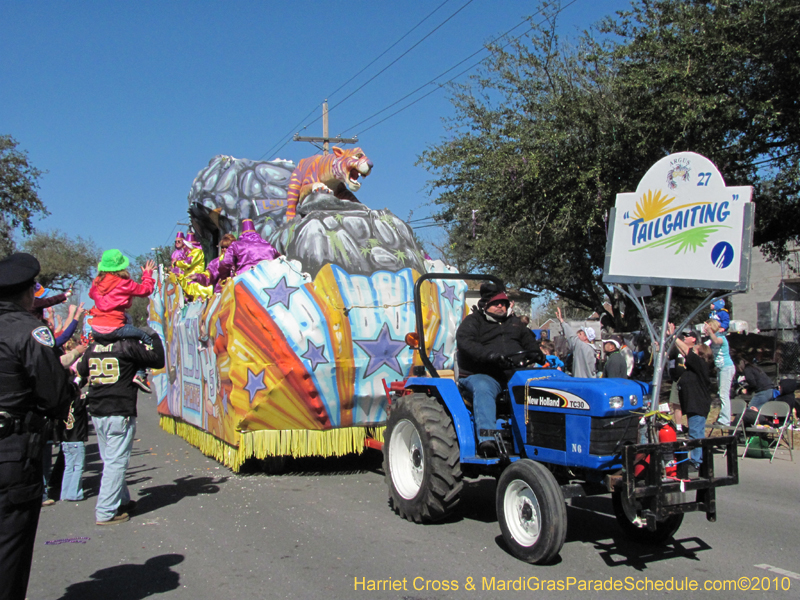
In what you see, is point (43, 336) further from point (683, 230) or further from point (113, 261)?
point (683, 230)

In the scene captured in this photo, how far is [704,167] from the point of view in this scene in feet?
24.9

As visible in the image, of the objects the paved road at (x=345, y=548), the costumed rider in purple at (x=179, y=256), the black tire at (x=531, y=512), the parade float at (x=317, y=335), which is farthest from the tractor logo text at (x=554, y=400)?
the costumed rider in purple at (x=179, y=256)

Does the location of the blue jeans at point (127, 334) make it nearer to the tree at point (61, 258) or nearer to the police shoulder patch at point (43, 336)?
the police shoulder patch at point (43, 336)

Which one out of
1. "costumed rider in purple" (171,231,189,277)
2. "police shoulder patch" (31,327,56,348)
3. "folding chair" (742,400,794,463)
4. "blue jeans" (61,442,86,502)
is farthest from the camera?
"costumed rider in purple" (171,231,189,277)

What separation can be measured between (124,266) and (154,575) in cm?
292

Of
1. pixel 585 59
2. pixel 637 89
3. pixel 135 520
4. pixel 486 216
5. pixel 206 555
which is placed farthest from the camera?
pixel 486 216

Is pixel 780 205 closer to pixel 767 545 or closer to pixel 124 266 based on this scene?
pixel 767 545

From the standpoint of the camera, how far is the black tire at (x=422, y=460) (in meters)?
5.16

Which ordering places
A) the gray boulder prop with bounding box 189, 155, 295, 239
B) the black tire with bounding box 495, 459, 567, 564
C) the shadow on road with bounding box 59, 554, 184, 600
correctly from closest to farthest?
the shadow on road with bounding box 59, 554, 184, 600 → the black tire with bounding box 495, 459, 567, 564 → the gray boulder prop with bounding box 189, 155, 295, 239

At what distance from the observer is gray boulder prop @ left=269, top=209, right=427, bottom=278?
7.52 metres

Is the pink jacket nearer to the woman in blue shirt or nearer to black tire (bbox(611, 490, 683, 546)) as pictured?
black tire (bbox(611, 490, 683, 546))

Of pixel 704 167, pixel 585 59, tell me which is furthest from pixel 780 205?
pixel 704 167

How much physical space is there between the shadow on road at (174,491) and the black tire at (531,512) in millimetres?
3451

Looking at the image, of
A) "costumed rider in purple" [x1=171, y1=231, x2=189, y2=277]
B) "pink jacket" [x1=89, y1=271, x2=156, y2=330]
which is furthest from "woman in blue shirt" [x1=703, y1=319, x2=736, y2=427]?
"pink jacket" [x1=89, y1=271, x2=156, y2=330]
